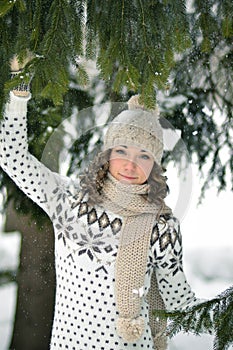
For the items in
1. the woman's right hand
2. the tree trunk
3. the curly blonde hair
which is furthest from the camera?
the tree trunk

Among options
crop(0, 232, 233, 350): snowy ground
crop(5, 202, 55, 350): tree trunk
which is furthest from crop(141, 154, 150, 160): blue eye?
crop(0, 232, 233, 350): snowy ground

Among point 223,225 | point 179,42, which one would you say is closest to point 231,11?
→ point 179,42

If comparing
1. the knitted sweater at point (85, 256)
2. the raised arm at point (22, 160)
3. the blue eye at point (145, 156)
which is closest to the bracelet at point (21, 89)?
the raised arm at point (22, 160)

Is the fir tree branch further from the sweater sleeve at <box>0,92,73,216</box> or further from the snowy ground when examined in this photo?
the snowy ground

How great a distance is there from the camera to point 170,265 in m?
1.71

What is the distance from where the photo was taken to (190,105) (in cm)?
245

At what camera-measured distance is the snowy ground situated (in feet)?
9.35

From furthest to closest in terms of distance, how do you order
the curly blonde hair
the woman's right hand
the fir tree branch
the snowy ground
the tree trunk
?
the snowy ground → the tree trunk → the curly blonde hair → the woman's right hand → the fir tree branch

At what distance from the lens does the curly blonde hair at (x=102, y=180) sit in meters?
1.58

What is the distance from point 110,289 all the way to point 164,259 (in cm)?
14

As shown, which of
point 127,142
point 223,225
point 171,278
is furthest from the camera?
point 223,225

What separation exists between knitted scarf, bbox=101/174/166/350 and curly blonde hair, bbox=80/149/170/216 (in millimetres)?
21

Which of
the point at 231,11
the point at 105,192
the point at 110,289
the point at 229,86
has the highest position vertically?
the point at 229,86

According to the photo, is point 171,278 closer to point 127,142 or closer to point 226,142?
point 127,142
